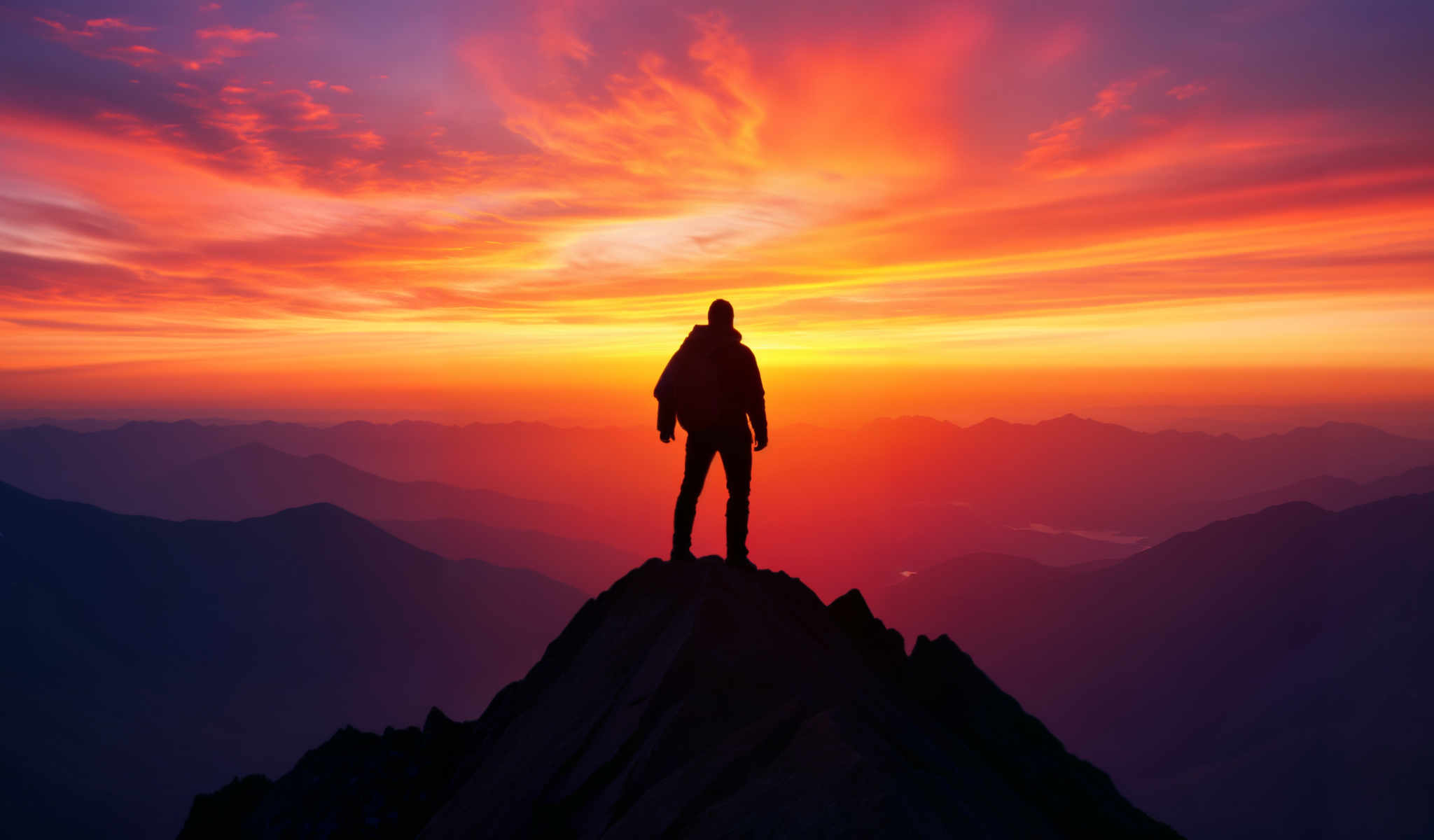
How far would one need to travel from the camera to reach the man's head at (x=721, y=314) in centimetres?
1322

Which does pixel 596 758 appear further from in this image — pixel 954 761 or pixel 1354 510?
pixel 1354 510

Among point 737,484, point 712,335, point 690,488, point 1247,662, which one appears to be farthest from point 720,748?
point 1247,662

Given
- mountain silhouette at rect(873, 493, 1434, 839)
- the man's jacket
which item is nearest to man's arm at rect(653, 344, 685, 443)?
the man's jacket

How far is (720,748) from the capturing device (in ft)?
27.3

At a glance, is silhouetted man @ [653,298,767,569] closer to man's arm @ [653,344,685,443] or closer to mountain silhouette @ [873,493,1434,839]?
man's arm @ [653,344,685,443]

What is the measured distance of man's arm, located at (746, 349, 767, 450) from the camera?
1359cm

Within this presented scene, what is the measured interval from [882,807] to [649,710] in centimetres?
377

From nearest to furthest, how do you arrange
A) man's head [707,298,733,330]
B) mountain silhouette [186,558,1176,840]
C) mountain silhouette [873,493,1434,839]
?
mountain silhouette [186,558,1176,840]
man's head [707,298,733,330]
mountain silhouette [873,493,1434,839]

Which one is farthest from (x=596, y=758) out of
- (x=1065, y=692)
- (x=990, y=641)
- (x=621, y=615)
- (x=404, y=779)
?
(x=990, y=641)

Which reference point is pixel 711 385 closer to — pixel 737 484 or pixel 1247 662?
pixel 737 484

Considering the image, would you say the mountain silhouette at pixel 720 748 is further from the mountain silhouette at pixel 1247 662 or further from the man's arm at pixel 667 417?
the mountain silhouette at pixel 1247 662

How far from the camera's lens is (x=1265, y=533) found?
160375 mm

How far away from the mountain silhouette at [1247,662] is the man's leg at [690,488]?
356ft

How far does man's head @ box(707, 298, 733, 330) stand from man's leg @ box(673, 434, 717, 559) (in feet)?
6.80
